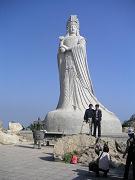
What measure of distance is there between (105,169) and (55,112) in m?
11.6

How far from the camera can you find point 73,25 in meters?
22.2

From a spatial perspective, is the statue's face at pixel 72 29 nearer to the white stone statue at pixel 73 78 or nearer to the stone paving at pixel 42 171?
the white stone statue at pixel 73 78

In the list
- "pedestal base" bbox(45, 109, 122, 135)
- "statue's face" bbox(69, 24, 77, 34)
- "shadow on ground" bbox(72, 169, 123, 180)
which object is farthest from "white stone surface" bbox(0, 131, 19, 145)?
"shadow on ground" bbox(72, 169, 123, 180)

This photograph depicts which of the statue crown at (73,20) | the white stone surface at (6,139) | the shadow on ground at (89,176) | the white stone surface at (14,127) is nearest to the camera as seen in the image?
the shadow on ground at (89,176)

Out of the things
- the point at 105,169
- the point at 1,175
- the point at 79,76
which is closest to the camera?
the point at 1,175

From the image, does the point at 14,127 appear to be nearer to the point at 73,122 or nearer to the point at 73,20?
the point at 73,122

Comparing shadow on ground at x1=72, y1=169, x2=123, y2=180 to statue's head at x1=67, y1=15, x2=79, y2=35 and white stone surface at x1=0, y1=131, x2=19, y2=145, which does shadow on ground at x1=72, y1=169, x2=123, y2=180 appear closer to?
white stone surface at x1=0, y1=131, x2=19, y2=145

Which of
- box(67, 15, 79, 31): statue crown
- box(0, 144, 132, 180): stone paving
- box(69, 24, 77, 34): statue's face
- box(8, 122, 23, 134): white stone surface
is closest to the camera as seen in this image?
box(0, 144, 132, 180): stone paving

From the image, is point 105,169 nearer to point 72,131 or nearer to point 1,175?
point 1,175

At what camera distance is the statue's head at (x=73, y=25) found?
22.2 m

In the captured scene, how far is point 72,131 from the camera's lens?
1897 centimetres

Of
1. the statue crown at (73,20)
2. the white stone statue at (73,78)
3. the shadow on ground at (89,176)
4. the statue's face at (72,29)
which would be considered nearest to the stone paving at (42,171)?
the shadow on ground at (89,176)

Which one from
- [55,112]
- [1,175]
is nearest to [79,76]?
[55,112]

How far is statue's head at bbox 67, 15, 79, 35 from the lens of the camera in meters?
22.2
